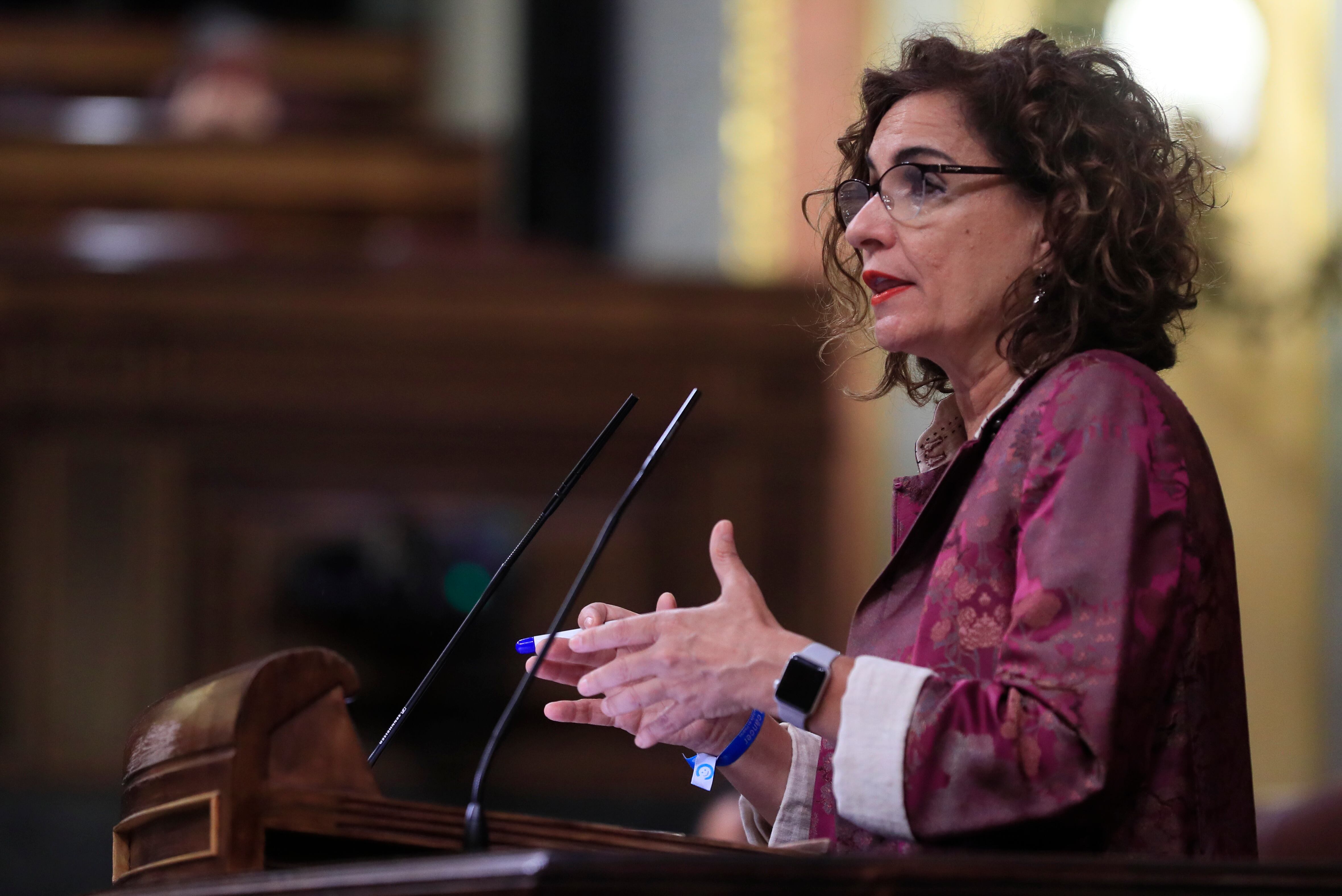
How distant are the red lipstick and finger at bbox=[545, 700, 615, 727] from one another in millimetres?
437

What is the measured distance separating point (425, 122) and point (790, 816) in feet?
21.1

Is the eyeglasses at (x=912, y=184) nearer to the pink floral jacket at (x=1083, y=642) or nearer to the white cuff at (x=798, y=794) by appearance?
the pink floral jacket at (x=1083, y=642)

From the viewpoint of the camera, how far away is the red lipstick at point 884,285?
4.60 ft

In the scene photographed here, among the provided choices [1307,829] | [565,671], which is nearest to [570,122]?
[1307,829]

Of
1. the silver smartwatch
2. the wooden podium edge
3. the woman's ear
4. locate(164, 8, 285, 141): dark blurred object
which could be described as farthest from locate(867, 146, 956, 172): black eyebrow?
locate(164, 8, 285, 141): dark blurred object

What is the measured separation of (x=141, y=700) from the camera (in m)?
3.62

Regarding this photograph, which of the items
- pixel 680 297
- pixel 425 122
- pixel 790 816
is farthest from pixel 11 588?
pixel 425 122

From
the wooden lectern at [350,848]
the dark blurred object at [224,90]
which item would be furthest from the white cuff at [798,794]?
the dark blurred object at [224,90]

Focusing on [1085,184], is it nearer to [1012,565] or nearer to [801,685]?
[1012,565]

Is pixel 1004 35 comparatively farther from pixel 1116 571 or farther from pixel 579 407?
pixel 579 407

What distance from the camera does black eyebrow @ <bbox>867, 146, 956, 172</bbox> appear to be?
1379mm

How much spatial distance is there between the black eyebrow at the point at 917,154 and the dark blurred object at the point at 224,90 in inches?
180

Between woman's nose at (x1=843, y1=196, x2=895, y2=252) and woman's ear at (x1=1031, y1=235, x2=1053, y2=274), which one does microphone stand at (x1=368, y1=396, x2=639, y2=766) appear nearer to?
woman's nose at (x1=843, y1=196, x2=895, y2=252)

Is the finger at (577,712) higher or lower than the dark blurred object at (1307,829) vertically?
higher
